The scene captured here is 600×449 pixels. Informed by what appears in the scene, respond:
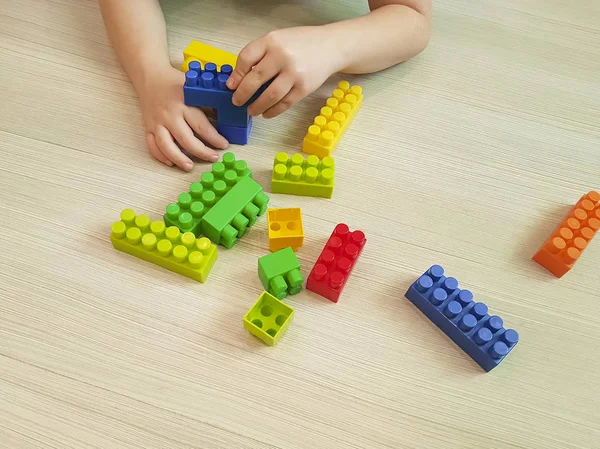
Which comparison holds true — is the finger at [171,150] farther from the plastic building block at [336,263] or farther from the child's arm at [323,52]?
the plastic building block at [336,263]

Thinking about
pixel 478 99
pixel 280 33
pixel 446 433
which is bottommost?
pixel 446 433

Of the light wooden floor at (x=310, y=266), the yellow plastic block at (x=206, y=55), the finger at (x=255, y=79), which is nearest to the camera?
the light wooden floor at (x=310, y=266)

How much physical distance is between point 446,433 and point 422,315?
130mm

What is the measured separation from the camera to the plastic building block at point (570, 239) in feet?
2.04

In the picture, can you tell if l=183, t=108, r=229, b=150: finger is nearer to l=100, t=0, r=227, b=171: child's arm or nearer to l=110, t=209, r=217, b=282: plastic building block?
l=100, t=0, r=227, b=171: child's arm

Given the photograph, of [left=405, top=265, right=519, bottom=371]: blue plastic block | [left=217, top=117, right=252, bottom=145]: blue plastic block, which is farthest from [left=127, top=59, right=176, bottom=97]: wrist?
[left=405, top=265, right=519, bottom=371]: blue plastic block

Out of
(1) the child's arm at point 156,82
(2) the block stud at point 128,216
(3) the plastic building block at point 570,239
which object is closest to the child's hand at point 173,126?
(1) the child's arm at point 156,82

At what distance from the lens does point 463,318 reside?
1.86 feet

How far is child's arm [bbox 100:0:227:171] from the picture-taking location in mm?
678

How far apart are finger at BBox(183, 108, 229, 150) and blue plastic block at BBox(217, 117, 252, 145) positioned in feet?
0.03

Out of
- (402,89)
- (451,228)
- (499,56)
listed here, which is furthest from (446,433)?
(499,56)

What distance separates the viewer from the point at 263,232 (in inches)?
25.2

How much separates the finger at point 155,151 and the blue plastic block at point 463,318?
Answer: 35 centimetres

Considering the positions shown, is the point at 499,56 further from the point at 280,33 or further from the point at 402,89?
the point at 280,33
